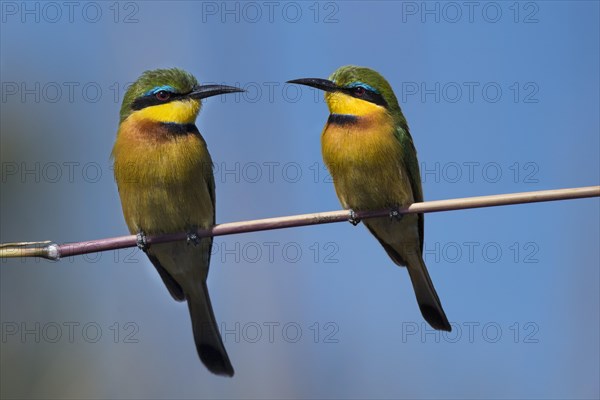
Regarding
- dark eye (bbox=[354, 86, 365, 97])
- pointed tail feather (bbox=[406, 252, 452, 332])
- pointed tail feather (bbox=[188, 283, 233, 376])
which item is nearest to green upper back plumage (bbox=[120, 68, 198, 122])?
dark eye (bbox=[354, 86, 365, 97])

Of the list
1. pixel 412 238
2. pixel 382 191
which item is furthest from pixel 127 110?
pixel 412 238

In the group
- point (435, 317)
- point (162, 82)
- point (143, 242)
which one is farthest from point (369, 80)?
point (143, 242)

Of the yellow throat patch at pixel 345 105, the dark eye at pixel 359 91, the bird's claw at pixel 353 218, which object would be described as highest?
the dark eye at pixel 359 91

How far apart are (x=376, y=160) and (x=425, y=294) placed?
0.65m

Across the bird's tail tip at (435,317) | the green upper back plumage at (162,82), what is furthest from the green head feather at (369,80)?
the bird's tail tip at (435,317)

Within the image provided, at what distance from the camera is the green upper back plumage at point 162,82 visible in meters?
3.67

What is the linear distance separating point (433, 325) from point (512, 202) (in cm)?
154

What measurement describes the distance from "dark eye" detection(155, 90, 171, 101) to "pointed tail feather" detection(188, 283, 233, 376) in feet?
2.78

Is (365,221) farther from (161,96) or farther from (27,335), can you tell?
(27,335)

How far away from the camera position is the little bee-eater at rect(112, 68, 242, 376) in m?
3.59

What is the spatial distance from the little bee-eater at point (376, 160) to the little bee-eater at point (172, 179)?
1.81 feet

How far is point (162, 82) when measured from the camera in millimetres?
3699

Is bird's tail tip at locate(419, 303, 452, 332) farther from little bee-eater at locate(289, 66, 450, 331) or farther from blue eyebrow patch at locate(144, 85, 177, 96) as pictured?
blue eyebrow patch at locate(144, 85, 177, 96)

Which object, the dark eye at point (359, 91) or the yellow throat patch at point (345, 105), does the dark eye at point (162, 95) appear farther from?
the dark eye at point (359, 91)
